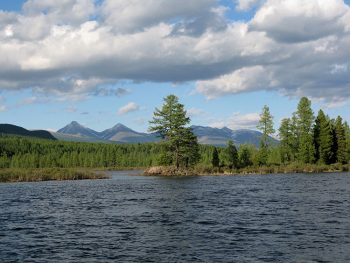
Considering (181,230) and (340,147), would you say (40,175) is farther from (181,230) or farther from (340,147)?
(340,147)

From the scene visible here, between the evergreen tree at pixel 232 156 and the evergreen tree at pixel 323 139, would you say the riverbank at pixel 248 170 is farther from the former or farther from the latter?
the evergreen tree at pixel 232 156

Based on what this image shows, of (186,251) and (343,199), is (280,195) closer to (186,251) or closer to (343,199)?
(343,199)

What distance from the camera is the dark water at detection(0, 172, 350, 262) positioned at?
68.9ft

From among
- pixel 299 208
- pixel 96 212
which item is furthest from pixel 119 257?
pixel 299 208

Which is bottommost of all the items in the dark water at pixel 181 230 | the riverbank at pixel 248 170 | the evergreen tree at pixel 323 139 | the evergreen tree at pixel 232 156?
the dark water at pixel 181 230

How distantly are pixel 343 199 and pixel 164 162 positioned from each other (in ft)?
221

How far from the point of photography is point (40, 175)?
294 feet

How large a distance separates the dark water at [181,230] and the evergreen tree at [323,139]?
2733 inches

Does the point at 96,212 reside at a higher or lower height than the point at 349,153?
lower

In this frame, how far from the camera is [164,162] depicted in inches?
4190

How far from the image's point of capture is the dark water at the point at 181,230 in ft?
68.9

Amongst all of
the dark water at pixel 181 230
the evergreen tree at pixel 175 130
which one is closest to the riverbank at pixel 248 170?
the evergreen tree at pixel 175 130

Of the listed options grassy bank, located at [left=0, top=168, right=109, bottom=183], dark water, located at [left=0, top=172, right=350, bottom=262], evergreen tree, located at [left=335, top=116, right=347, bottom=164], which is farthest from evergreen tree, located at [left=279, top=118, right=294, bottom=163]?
dark water, located at [left=0, top=172, right=350, bottom=262]

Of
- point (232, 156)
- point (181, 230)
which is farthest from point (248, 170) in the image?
point (181, 230)
